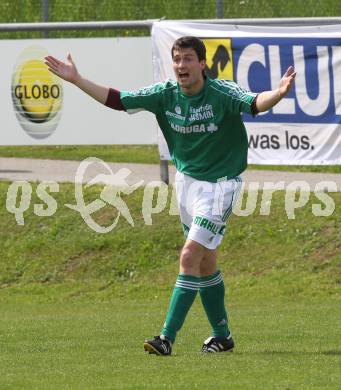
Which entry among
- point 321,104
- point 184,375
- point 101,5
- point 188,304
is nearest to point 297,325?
point 188,304

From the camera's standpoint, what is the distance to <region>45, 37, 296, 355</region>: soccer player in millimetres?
8758

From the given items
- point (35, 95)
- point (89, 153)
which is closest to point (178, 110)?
point (35, 95)

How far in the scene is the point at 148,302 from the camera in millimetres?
13641

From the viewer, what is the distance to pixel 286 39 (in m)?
14.8

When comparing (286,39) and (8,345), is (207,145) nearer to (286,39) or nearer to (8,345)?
(8,345)

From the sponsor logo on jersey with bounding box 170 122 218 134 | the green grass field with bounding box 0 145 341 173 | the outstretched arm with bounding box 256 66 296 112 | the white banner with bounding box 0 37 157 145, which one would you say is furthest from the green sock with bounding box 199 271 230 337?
the green grass field with bounding box 0 145 341 173

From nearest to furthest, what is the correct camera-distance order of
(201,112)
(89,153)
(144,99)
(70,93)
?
(201,112), (144,99), (70,93), (89,153)

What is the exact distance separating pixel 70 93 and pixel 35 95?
0.46 metres

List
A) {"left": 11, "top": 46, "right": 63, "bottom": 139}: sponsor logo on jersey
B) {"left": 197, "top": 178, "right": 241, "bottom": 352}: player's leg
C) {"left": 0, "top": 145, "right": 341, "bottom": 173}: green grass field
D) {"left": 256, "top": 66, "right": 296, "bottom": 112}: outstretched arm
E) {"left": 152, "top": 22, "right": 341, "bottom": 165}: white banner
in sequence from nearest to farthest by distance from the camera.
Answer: {"left": 256, "top": 66, "right": 296, "bottom": 112}: outstretched arm < {"left": 197, "top": 178, "right": 241, "bottom": 352}: player's leg < {"left": 152, "top": 22, "right": 341, "bottom": 165}: white banner < {"left": 11, "top": 46, "right": 63, "bottom": 139}: sponsor logo on jersey < {"left": 0, "top": 145, "right": 341, "bottom": 173}: green grass field

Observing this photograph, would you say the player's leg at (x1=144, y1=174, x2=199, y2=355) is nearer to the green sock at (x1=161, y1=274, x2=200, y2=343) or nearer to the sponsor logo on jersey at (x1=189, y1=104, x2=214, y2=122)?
the green sock at (x1=161, y1=274, x2=200, y2=343)

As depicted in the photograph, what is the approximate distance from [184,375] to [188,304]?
115 centimetres

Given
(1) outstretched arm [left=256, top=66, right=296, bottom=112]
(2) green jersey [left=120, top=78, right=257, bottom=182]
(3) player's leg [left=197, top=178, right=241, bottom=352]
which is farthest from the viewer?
(3) player's leg [left=197, top=178, right=241, bottom=352]

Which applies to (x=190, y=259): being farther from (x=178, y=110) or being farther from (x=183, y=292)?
(x=178, y=110)

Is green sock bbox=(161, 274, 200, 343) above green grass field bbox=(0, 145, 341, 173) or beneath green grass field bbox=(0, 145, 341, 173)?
above
